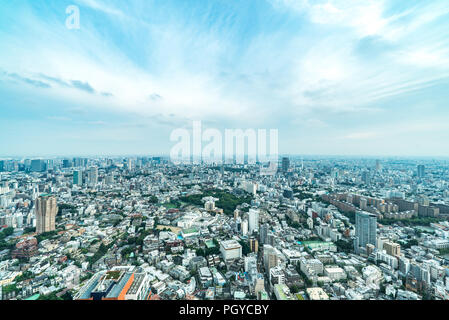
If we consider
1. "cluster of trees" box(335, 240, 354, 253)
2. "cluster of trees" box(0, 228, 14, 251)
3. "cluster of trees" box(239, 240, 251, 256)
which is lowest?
"cluster of trees" box(335, 240, 354, 253)

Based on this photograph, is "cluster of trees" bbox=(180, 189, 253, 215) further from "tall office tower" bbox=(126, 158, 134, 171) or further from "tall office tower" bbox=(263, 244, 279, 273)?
"tall office tower" bbox=(263, 244, 279, 273)

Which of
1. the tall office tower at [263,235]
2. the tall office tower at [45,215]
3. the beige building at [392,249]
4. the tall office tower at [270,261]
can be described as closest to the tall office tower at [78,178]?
the tall office tower at [45,215]

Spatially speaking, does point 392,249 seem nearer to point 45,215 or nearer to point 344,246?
point 344,246

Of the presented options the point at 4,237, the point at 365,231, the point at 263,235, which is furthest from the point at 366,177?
the point at 4,237

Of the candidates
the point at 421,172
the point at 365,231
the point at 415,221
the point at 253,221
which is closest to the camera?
the point at 365,231

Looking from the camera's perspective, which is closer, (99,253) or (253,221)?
(99,253)

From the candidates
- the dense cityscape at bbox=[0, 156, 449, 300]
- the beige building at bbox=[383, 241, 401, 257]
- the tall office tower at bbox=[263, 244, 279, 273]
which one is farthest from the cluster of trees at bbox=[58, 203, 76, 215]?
the beige building at bbox=[383, 241, 401, 257]

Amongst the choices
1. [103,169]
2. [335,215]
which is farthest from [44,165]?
[335,215]
